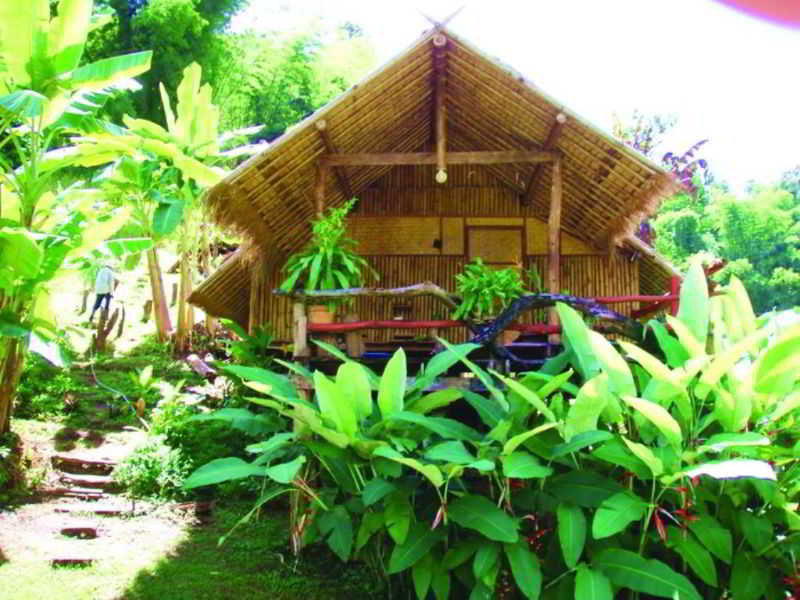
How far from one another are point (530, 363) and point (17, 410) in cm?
620

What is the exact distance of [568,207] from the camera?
729 cm

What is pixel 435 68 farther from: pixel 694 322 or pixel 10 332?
pixel 10 332

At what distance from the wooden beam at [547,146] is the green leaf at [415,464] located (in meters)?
3.23

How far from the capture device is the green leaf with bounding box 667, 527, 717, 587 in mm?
3682

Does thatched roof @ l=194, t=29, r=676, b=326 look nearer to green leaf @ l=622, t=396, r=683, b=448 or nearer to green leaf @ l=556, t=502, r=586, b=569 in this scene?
green leaf @ l=622, t=396, r=683, b=448

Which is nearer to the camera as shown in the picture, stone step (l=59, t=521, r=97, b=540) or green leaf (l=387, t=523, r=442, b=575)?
green leaf (l=387, t=523, r=442, b=575)

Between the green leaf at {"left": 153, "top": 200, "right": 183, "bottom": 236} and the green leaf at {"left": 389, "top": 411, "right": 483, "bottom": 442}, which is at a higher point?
the green leaf at {"left": 153, "top": 200, "right": 183, "bottom": 236}

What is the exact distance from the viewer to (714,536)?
3.78 metres

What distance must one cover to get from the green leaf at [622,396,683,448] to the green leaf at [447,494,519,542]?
845 mm

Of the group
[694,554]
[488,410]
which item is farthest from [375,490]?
[694,554]

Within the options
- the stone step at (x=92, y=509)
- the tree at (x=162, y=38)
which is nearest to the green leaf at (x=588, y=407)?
the stone step at (x=92, y=509)

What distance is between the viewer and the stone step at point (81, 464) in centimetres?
757

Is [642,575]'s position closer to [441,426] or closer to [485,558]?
[485,558]

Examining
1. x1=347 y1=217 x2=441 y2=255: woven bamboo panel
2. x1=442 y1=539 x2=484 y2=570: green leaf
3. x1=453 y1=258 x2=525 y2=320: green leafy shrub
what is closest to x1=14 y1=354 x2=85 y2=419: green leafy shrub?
x1=347 y1=217 x2=441 y2=255: woven bamboo panel
